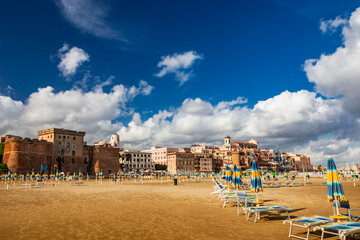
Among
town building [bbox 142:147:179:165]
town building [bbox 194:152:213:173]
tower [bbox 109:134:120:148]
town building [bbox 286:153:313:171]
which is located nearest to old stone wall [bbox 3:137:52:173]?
tower [bbox 109:134:120:148]

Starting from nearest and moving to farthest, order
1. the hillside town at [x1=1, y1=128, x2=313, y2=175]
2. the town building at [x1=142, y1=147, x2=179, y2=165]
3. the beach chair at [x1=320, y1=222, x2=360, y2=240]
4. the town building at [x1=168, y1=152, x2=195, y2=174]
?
1. the beach chair at [x1=320, y1=222, x2=360, y2=240]
2. the hillside town at [x1=1, y1=128, x2=313, y2=175]
3. the town building at [x1=168, y1=152, x2=195, y2=174]
4. the town building at [x1=142, y1=147, x2=179, y2=165]

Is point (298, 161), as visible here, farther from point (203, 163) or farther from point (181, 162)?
point (181, 162)

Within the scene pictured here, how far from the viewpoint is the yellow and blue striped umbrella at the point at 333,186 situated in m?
7.37

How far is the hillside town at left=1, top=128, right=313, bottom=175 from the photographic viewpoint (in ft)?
188

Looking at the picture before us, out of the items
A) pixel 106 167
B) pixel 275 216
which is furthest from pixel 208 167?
pixel 275 216

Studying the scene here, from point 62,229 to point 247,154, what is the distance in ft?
324

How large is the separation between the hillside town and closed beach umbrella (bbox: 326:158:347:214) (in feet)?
186

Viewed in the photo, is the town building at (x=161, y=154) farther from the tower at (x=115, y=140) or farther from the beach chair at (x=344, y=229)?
the beach chair at (x=344, y=229)

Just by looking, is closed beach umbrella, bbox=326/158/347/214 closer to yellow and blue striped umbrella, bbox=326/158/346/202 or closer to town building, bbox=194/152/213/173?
yellow and blue striped umbrella, bbox=326/158/346/202

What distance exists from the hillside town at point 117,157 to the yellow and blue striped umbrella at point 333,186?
5659 cm

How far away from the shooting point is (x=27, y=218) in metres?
9.59

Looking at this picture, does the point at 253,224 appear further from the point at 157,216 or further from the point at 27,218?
the point at 27,218

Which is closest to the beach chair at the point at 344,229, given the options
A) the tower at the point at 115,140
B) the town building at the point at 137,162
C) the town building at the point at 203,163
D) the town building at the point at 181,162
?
the town building at the point at 137,162

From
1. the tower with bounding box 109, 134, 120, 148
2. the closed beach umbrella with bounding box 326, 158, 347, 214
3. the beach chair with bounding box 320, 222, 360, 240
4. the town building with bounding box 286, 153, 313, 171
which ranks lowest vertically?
the town building with bounding box 286, 153, 313, 171
